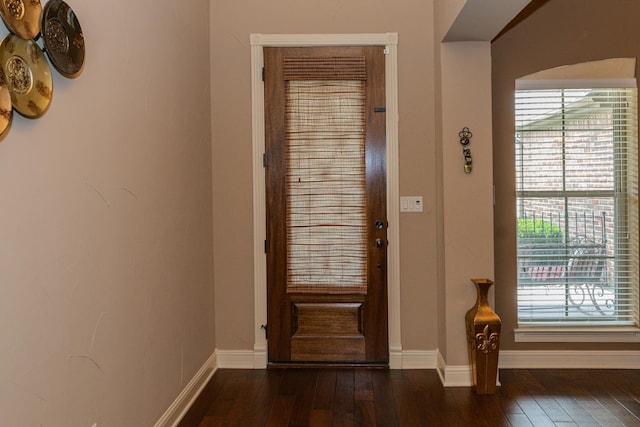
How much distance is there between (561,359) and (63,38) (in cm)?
363

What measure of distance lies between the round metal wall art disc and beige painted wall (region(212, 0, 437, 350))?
2037 millimetres

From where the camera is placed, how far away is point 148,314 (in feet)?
8.57

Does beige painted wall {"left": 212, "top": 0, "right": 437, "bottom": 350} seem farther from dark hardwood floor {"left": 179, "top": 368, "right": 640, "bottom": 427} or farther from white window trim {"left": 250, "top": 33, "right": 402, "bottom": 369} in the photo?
dark hardwood floor {"left": 179, "top": 368, "right": 640, "bottom": 427}

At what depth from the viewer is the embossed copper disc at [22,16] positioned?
4.84 ft

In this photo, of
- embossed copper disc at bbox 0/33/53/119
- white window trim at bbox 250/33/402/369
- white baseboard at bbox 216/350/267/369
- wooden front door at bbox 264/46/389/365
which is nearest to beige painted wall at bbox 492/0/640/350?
white window trim at bbox 250/33/402/369

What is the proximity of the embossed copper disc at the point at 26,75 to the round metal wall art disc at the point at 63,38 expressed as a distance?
5 cm

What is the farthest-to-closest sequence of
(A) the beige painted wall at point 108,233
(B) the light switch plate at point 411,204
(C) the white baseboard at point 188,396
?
(B) the light switch plate at point 411,204
(C) the white baseboard at point 188,396
(A) the beige painted wall at point 108,233

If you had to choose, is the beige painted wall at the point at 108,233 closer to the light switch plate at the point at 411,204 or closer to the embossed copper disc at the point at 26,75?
the embossed copper disc at the point at 26,75

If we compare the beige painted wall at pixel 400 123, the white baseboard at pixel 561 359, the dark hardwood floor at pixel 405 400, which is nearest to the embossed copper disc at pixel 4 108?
the dark hardwood floor at pixel 405 400

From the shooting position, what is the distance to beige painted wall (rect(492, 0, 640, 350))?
149 inches

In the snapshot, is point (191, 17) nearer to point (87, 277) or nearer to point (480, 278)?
point (87, 277)

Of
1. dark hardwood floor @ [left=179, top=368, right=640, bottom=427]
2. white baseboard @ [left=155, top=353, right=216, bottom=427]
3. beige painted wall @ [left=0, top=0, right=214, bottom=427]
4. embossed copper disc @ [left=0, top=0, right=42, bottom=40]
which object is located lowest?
dark hardwood floor @ [left=179, top=368, right=640, bottom=427]

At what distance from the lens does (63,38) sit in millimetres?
1774

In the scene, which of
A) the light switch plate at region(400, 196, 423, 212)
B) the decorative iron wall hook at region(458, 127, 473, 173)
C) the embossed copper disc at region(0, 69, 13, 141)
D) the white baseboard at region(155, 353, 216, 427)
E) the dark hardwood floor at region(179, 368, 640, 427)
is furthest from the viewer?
the light switch plate at region(400, 196, 423, 212)
